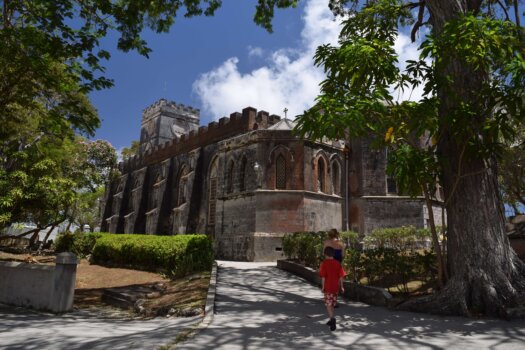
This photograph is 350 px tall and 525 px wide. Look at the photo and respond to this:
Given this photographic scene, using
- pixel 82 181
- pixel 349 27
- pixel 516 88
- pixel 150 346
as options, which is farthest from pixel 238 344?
pixel 82 181

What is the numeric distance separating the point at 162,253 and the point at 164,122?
131ft

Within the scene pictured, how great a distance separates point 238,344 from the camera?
5.60 metres

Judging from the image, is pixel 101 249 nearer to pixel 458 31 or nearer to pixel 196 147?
pixel 196 147

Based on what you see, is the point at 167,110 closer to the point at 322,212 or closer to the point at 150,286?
the point at 322,212

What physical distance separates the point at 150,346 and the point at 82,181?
77.9 feet

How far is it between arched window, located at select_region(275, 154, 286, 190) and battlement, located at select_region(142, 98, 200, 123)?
120ft

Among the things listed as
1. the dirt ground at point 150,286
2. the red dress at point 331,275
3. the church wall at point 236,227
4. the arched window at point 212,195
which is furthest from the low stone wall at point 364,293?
the arched window at point 212,195

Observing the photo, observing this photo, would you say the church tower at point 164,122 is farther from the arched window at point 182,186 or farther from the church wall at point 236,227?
the church wall at point 236,227

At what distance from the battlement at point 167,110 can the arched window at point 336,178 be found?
1441 inches

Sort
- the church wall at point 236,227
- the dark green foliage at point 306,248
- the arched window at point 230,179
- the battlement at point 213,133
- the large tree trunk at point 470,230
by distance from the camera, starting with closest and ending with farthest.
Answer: the large tree trunk at point 470,230, the dark green foliage at point 306,248, the church wall at point 236,227, the arched window at point 230,179, the battlement at point 213,133

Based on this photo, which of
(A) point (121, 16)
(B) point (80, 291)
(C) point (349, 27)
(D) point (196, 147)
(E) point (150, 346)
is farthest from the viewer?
(D) point (196, 147)

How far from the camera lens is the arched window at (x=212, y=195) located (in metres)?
27.0

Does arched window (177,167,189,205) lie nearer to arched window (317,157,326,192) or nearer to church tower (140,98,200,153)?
arched window (317,157,326,192)


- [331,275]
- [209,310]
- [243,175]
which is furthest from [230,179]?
[331,275]
